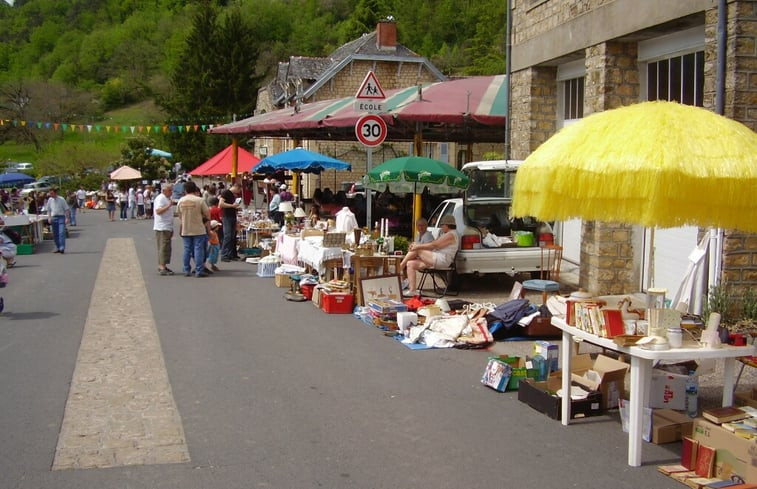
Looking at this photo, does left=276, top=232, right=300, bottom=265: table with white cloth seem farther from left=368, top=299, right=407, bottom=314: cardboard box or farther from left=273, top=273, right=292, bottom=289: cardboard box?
left=368, top=299, right=407, bottom=314: cardboard box

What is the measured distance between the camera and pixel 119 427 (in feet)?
19.4

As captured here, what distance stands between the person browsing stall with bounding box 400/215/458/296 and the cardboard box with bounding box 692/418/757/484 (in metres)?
6.80

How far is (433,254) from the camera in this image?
11703 millimetres

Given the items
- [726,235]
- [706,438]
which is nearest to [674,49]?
[726,235]

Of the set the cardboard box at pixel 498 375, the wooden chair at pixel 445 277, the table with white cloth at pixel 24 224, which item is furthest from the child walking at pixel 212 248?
the cardboard box at pixel 498 375

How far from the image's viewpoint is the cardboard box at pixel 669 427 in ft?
18.6

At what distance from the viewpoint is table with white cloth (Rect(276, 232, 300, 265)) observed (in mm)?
14500

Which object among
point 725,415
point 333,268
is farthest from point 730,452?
point 333,268

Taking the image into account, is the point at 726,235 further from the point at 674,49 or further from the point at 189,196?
the point at 189,196

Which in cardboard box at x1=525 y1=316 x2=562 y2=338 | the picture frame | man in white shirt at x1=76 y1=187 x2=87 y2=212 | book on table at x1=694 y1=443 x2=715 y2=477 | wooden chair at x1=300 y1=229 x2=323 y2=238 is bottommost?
book on table at x1=694 y1=443 x2=715 y2=477

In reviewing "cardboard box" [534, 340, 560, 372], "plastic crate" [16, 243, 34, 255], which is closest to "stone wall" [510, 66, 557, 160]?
"cardboard box" [534, 340, 560, 372]

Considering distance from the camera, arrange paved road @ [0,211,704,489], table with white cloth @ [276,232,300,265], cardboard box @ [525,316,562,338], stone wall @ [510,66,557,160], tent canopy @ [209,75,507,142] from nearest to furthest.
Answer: paved road @ [0,211,704,489], cardboard box @ [525,316,562,338], stone wall @ [510,66,557,160], table with white cloth @ [276,232,300,265], tent canopy @ [209,75,507,142]

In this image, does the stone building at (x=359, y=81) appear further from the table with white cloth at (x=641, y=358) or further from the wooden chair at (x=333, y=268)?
the table with white cloth at (x=641, y=358)

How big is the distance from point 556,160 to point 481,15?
8252 cm
